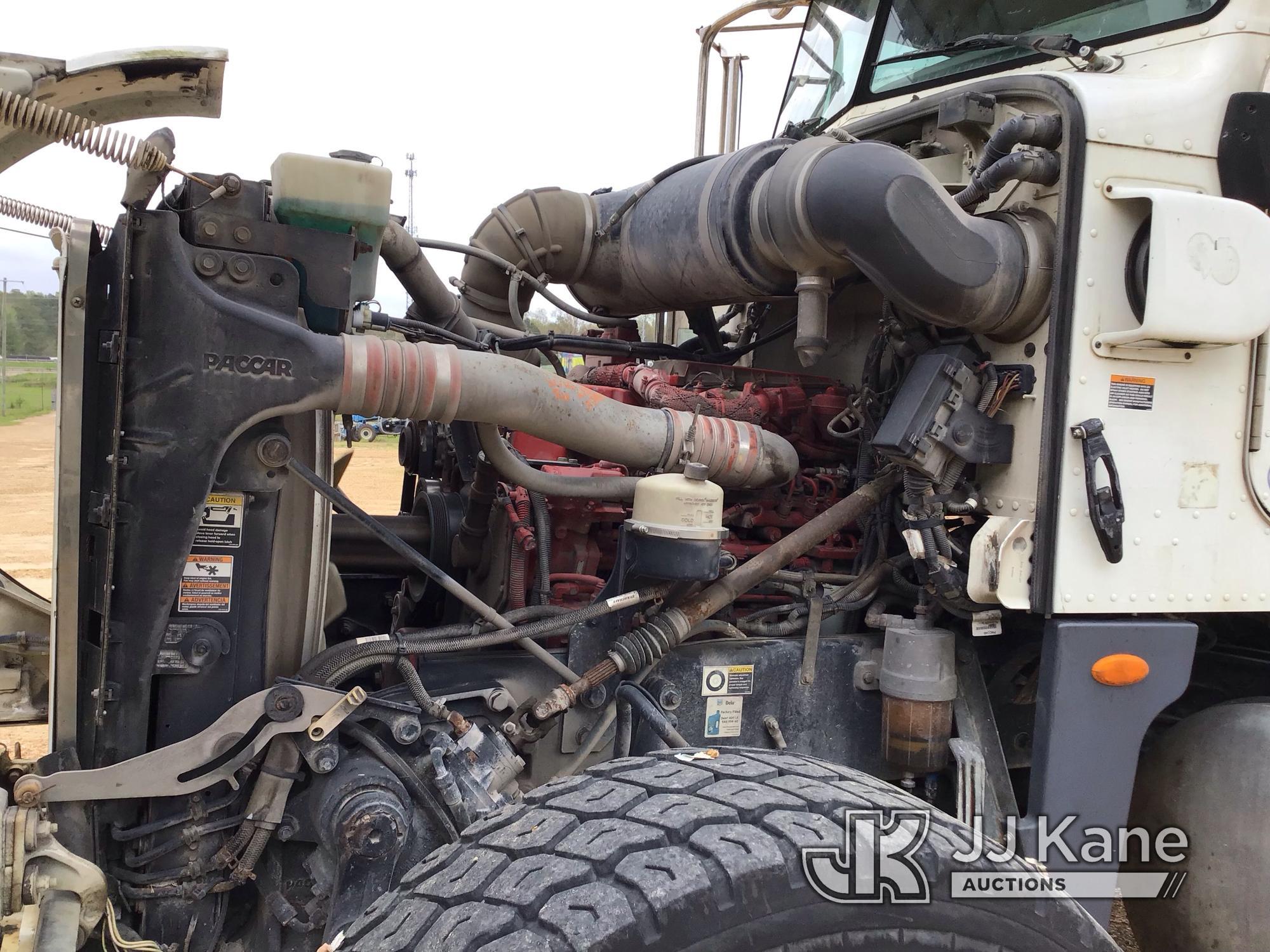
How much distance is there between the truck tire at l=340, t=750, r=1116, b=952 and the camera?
5.17 ft

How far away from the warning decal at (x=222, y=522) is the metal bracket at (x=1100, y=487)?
1767 millimetres

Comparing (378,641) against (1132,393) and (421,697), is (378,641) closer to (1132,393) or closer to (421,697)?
(421,697)

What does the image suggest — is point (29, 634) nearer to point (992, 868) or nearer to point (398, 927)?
point (398, 927)

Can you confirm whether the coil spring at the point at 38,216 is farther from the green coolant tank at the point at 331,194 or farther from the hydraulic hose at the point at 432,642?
the hydraulic hose at the point at 432,642

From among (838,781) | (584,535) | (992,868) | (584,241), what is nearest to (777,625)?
(584,535)

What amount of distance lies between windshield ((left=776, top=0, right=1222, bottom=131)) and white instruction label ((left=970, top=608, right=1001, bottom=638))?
1457mm

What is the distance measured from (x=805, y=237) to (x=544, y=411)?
754 millimetres

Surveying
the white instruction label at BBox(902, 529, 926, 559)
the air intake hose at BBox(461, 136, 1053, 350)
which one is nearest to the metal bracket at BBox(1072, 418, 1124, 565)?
the air intake hose at BBox(461, 136, 1053, 350)

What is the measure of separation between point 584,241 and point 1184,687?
2.16m

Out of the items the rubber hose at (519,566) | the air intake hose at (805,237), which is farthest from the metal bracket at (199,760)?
the air intake hose at (805,237)

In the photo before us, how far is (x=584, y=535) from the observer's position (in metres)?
2.65

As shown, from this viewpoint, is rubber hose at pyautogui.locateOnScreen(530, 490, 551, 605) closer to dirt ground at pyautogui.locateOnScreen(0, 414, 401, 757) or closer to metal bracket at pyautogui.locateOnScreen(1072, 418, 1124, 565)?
metal bracket at pyautogui.locateOnScreen(1072, 418, 1124, 565)

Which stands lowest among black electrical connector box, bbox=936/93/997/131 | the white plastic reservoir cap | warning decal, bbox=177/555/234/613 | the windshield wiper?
warning decal, bbox=177/555/234/613

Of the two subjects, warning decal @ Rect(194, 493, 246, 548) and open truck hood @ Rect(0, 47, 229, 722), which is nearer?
open truck hood @ Rect(0, 47, 229, 722)
